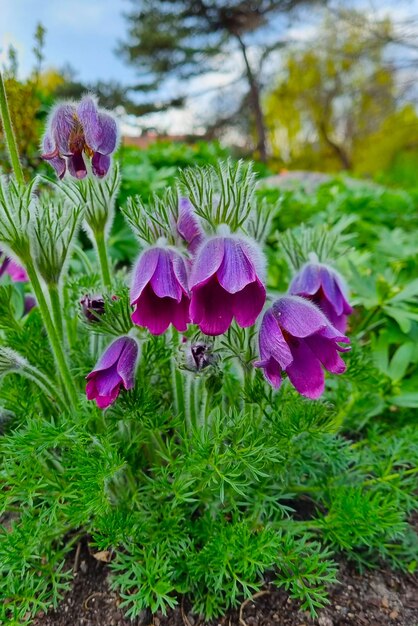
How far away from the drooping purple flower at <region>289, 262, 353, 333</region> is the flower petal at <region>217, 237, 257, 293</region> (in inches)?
12.0

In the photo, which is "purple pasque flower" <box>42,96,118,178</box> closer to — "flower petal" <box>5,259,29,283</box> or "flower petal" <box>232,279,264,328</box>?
"flower petal" <box>232,279,264,328</box>

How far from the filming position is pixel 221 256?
0.80 meters

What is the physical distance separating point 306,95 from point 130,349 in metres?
16.3

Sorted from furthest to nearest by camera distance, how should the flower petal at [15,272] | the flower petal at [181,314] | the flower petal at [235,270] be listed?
the flower petal at [15,272]
the flower petal at [181,314]
the flower petal at [235,270]

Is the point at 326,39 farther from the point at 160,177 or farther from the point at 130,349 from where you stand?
the point at 130,349

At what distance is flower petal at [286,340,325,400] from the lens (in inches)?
33.9

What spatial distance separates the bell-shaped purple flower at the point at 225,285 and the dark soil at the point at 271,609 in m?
0.61

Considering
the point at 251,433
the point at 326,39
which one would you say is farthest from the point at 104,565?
the point at 326,39

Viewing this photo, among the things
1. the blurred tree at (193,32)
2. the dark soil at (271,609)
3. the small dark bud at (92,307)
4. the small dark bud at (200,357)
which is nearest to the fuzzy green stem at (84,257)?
the small dark bud at (92,307)

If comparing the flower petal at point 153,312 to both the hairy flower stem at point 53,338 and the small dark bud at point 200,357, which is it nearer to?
the small dark bud at point 200,357

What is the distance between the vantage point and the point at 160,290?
84 cm

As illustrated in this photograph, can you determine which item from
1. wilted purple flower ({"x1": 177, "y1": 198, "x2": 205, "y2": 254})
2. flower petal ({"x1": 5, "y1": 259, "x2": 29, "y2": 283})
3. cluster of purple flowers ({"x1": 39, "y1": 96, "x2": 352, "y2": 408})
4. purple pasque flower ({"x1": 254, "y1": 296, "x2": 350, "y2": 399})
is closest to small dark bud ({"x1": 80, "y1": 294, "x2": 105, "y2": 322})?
cluster of purple flowers ({"x1": 39, "y1": 96, "x2": 352, "y2": 408})

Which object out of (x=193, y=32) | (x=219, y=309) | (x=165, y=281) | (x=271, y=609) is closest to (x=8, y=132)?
(x=165, y=281)

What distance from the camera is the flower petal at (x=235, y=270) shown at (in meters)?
0.77
